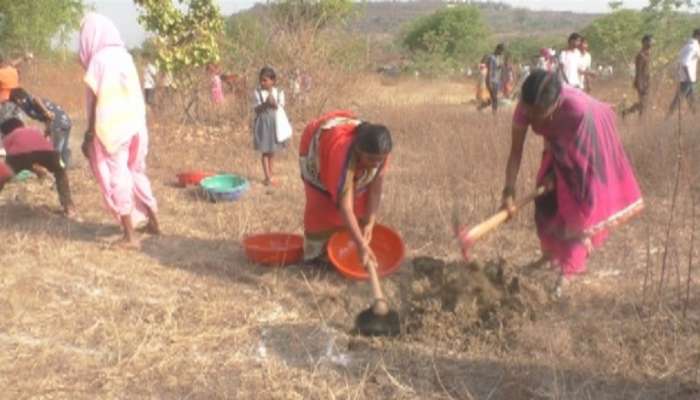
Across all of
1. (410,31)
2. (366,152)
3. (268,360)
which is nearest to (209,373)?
(268,360)

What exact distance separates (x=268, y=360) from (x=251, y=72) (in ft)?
26.1

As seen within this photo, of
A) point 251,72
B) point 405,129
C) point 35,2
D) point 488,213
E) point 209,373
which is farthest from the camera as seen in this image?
point 35,2

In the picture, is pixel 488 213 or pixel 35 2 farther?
pixel 35 2

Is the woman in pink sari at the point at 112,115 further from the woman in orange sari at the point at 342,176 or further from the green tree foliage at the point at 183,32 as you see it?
the green tree foliage at the point at 183,32

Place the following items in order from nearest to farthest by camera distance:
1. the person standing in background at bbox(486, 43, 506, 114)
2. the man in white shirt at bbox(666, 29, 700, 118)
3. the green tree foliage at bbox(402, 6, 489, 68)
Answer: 1. the man in white shirt at bbox(666, 29, 700, 118)
2. the person standing in background at bbox(486, 43, 506, 114)
3. the green tree foliage at bbox(402, 6, 489, 68)

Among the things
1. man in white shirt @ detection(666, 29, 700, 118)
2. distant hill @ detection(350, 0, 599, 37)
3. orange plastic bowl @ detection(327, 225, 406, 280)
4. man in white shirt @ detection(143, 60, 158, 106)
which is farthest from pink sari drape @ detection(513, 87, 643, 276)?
distant hill @ detection(350, 0, 599, 37)

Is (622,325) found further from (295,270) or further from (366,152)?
(295,270)

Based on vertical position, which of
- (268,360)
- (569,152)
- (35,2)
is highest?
(35,2)

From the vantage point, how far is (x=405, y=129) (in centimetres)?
961

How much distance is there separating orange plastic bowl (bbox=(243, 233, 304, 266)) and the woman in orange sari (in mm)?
122

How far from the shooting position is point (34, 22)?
20.0 m

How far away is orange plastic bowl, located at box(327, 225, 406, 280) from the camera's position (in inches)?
157

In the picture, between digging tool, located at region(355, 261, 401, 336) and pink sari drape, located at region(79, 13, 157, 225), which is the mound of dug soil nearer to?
digging tool, located at region(355, 261, 401, 336)

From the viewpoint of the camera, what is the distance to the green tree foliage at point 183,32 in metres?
9.61
